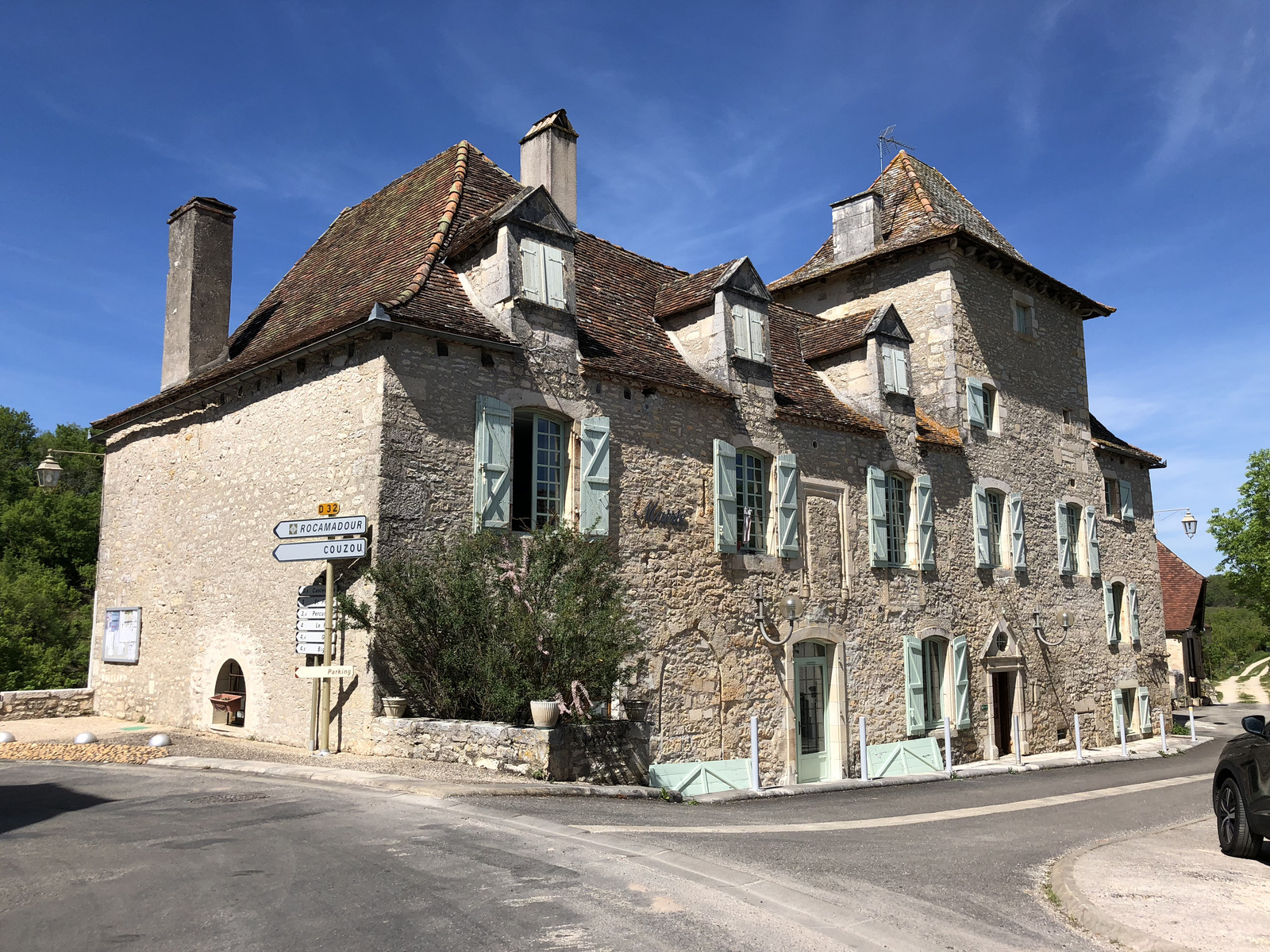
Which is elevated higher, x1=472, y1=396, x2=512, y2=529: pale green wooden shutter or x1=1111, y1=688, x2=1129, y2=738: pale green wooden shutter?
x1=472, y1=396, x2=512, y2=529: pale green wooden shutter

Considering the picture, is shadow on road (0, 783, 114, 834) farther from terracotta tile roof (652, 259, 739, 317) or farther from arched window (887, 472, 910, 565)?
arched window (887, 472, 910, 565)

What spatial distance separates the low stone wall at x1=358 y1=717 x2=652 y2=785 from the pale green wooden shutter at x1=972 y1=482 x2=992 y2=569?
32.2 ft

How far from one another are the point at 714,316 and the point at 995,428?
7.88 metres

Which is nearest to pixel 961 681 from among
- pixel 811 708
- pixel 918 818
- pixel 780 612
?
pixel 811 708

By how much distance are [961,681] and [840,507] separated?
4.40 m

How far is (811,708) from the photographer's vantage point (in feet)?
47.4

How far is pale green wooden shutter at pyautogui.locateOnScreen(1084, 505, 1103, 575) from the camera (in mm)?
20812

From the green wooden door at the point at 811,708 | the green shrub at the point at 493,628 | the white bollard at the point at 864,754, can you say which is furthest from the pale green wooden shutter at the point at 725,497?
the green shrub at the point at 493,628

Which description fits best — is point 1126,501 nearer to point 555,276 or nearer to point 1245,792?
point 555,276

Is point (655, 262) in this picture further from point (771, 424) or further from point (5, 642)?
point (5, 642)

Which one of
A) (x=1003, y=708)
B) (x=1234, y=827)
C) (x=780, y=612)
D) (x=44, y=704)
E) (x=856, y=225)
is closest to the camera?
(x=1234, y=827)

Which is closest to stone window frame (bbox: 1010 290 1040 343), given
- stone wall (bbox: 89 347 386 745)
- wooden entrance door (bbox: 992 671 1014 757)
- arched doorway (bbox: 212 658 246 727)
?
wooden entrance door (bbox: 992 671 1014 757)

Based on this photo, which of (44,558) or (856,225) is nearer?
(856,225)

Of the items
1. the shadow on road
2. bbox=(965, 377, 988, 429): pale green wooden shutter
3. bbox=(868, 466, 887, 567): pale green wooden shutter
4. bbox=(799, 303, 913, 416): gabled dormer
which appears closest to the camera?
the shadow on road
